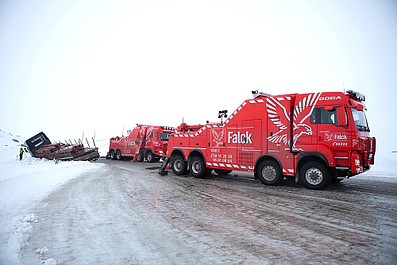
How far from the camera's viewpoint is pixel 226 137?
1009 centimetres

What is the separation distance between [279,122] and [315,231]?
5027 mm

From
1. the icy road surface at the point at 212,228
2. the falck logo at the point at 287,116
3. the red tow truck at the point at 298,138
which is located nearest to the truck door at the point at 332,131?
the red tow truck at the point at 298,138

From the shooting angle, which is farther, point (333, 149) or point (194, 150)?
point (194, 150)

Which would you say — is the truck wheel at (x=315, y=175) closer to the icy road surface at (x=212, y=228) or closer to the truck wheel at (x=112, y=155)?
the icy road surface at (x=212, y=228)

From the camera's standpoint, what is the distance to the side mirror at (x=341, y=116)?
A: 7.46 meters

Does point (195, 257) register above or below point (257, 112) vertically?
below

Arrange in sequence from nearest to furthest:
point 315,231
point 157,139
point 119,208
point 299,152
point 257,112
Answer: point 315,231, point 119,208, point 299,152, point 257,112, point 157,139

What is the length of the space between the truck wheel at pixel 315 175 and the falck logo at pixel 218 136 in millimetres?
3373

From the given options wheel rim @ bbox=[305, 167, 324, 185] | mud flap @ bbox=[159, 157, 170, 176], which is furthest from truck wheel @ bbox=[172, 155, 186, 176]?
wheel rim @ bbox=[305, 167, 324, 185]

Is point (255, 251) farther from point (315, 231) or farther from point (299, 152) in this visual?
point (299, 152)

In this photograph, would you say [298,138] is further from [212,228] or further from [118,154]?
[118,154]

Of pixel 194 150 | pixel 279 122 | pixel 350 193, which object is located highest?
pixel 279 122

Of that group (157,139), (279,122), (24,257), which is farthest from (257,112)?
(157,139)

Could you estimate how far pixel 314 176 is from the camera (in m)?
7.91
